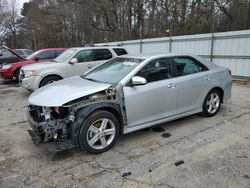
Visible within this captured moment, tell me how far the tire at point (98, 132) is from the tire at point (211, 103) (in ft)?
7.40

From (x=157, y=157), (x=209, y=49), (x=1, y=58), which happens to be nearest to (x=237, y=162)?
(x=157, y=157)

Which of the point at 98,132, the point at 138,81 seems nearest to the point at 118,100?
the point at 138,81

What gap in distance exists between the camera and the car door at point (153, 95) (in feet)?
11.7

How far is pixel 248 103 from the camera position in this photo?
5.93 meters

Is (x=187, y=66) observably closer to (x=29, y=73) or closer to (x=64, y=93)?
(x=64, y=93)

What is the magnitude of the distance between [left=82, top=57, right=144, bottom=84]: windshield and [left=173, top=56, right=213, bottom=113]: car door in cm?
89

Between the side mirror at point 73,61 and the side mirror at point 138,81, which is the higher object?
the side mirror at point 73,61

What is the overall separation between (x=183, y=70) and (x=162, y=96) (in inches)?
32.5

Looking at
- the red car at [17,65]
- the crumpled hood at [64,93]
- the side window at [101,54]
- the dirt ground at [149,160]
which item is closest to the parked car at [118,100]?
the crumpled hood at [64,93]

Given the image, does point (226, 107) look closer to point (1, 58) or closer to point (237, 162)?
point (237, 162)

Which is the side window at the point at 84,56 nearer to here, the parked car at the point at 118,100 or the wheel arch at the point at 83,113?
the parked car at the point at 118,100

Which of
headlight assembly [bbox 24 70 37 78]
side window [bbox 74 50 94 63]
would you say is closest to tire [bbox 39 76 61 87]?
headlight assembly [bbox 24 70 37 78]

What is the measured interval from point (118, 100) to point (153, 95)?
0.69m

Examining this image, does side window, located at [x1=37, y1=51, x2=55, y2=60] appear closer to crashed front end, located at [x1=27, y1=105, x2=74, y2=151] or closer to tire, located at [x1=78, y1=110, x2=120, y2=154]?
crashed front end, located at [x1=27, y1=105, x2=74, y2=151]
